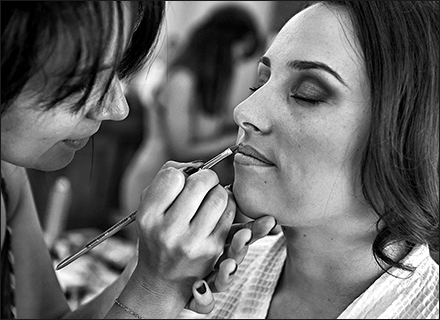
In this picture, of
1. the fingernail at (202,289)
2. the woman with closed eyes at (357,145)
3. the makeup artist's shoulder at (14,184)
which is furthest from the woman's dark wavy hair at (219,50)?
the fingernail at (202,289)

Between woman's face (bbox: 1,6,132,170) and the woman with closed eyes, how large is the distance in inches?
8.8

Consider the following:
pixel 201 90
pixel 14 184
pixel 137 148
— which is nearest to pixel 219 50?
pixel 201 90

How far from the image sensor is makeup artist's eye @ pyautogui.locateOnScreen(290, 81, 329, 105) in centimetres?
88

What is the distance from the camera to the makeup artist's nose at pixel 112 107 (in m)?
0.80

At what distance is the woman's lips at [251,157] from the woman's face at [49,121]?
206 mm

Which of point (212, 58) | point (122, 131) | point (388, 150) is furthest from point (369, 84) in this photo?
point (122, 131)

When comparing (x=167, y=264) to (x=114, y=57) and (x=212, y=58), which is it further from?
(x=212, y=58)

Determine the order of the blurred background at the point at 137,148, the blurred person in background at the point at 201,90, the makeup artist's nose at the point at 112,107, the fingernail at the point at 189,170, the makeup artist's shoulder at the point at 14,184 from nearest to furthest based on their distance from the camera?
the makeup artist's nose at the point at 112,107
the fingernail at the point at 189,170
the makeup artist's shoulder at the point at 14,184
the blurred background at the point at 137,148
the blurred person in background at the point at 201,90

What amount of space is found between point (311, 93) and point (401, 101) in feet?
0.44

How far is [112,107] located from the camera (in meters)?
0.82

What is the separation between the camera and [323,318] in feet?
3.36

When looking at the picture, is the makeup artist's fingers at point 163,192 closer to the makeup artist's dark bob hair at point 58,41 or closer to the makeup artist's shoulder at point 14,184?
the makeup artist's dark bob hair at point 58,41

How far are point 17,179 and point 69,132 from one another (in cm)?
33

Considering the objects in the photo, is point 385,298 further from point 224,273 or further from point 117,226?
point 117,226
